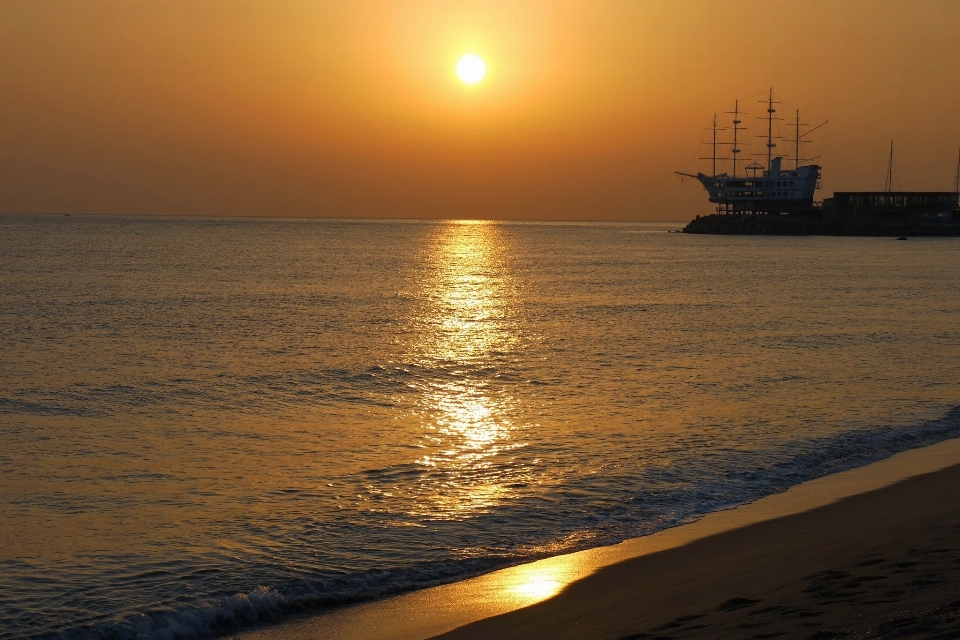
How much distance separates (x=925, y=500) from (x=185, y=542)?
8751 millimetres

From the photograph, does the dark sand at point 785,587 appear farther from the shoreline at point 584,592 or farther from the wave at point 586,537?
the wave at point 586,537

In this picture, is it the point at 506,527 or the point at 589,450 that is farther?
the point at 589,450

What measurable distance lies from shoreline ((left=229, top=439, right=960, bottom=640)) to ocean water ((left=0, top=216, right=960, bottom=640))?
420 mm

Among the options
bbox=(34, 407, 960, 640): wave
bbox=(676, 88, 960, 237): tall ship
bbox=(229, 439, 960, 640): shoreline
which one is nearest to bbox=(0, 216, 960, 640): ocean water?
bbox=(34, 407, 960, 640): wave

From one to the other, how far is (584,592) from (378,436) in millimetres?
8080

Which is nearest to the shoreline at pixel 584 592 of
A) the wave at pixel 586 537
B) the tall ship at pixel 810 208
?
the wave at pixel 586 537

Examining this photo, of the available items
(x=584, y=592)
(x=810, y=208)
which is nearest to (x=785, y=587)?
(x=584, y=592)

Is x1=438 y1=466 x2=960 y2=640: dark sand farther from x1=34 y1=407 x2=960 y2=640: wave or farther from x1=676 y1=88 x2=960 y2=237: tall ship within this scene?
x1=676 y1=88 x2=960 y2=237: tall ship

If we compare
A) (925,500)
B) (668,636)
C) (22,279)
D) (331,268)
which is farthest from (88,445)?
(331,268)

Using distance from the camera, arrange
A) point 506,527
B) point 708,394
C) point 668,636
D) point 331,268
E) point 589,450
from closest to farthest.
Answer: point 668,636
point 506,527
point 589,450
point 708,394
point 331,268

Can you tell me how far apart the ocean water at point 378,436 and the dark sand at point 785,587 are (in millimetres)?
1513

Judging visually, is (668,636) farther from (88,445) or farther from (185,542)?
(88,445)

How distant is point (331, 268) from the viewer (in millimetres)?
82250

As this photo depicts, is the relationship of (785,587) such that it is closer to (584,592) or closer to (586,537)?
(584,592)
